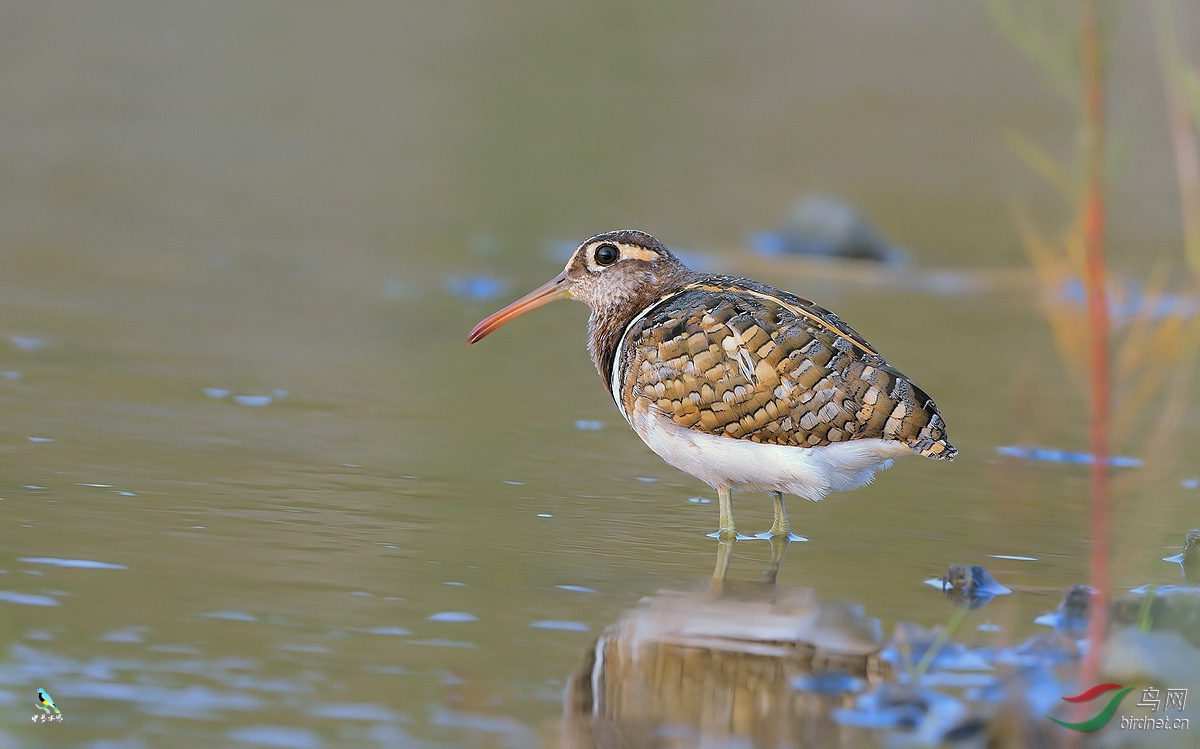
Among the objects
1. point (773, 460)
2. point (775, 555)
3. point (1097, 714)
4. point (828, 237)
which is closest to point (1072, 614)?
point (1097, 714)

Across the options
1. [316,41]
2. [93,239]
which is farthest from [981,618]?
[316,41]

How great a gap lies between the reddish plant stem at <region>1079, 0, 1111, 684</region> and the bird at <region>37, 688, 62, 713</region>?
2708 millimetres

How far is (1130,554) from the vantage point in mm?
6656

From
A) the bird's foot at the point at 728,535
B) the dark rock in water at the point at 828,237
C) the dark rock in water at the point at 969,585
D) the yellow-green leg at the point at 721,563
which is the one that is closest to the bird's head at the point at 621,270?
the bird's foot at the point at 728,535

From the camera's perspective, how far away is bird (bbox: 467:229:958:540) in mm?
6598

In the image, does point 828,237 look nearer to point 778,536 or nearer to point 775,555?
point 778,536

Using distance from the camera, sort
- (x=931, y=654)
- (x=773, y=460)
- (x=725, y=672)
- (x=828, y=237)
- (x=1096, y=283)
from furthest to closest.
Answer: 1. (x=828, y=237)
2. (x=773, y=460)
3. (x=725, y=672)
4. (x=931, y=654)
5. (x=1096, y=283)

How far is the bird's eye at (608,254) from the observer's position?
789 cm

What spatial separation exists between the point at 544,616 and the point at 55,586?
1570 mm

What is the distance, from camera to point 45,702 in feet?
14.1

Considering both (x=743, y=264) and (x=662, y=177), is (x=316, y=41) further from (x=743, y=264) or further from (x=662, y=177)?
(x=743, y=264)

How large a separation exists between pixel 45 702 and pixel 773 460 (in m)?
3.22

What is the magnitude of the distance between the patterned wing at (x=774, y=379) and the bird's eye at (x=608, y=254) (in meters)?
0.81

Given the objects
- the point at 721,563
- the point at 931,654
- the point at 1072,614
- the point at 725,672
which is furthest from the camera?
the point at 721,563
